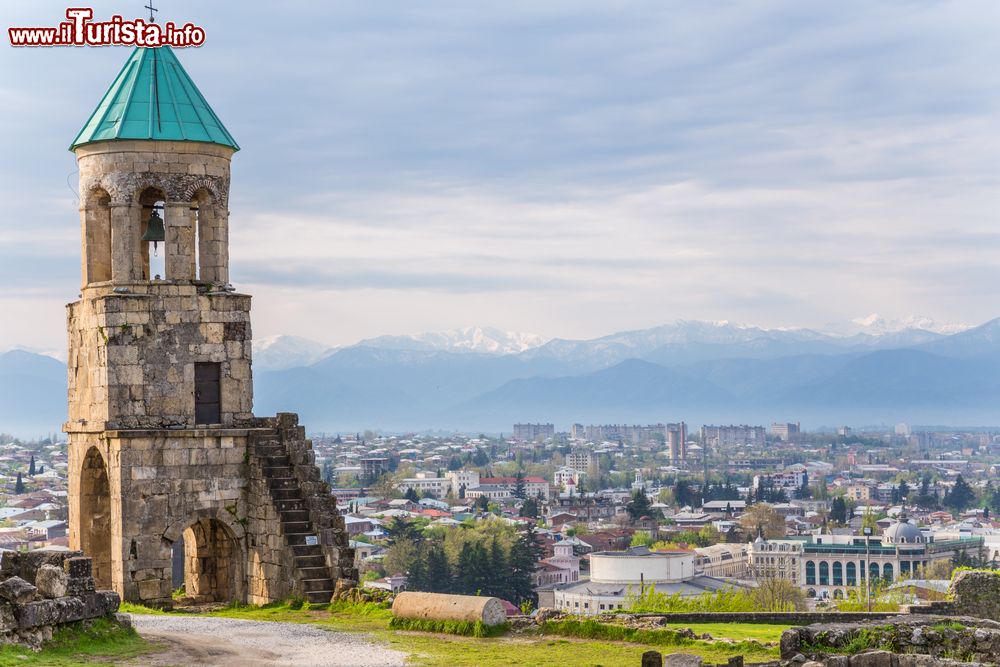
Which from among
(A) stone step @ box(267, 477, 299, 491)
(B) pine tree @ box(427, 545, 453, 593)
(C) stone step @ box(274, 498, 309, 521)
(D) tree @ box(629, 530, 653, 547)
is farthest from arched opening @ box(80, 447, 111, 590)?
(D) tree @ box(629, 530, 653, 547)

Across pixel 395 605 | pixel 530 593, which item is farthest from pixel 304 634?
pixel 530 593

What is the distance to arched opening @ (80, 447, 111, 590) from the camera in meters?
27.8

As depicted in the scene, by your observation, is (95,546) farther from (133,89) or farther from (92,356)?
(133,89)

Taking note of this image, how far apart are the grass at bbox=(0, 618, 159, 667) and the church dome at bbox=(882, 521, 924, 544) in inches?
6489

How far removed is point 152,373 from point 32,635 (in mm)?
8609

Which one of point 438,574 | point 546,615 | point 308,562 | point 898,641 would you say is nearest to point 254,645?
point 546,615

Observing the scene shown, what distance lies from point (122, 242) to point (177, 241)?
0.89 m

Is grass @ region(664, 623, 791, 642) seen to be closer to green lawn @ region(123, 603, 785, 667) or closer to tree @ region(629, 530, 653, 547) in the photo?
green lawn @ region(123, 603, 785, 667)

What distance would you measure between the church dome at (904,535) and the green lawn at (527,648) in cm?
16108

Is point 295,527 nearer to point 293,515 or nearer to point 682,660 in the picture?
point 293,515

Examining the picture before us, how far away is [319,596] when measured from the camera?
25438 millimetres

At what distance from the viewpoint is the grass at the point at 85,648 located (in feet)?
58.7

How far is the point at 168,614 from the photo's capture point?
80.3 feet

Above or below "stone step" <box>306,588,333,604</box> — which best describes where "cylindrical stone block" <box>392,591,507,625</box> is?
above
